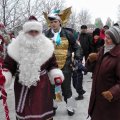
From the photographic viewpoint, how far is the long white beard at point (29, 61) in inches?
175

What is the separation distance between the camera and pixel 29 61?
14.7 feet

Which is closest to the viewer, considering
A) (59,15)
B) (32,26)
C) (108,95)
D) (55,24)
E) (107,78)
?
(108,95)

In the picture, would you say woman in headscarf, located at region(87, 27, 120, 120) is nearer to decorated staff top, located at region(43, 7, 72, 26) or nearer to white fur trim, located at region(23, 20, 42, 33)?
white fur trim, located at region(23, 20, 42, 33)

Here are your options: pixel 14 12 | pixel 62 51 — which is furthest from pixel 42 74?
pixel 14 12

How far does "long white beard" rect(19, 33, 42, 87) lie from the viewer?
4434 millimetres

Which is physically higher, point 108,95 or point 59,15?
point 59,15

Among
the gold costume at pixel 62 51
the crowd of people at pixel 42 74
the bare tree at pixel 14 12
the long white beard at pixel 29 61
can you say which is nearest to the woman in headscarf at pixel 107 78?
the crowd of people at pixel 42 74

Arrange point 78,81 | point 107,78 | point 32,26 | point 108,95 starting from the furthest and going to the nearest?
point 78,81 < point 32,26 < point 107,78 < point 108,95

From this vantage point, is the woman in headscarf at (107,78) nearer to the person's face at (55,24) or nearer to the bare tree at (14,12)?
the person's face at (55,24)

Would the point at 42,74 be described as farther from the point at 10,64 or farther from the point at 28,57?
the point at 10,64

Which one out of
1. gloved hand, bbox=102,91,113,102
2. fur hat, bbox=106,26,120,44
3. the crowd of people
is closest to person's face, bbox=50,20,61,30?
the crowd of people

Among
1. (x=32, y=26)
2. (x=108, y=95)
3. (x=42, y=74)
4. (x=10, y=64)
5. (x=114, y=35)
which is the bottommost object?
(x=108, y=95)

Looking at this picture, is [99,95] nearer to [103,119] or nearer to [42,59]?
[103,119]

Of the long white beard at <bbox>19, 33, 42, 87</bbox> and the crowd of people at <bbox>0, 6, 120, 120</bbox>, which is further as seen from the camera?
the long white beard at <bbox>19, 33, 42, 87</bbox>
